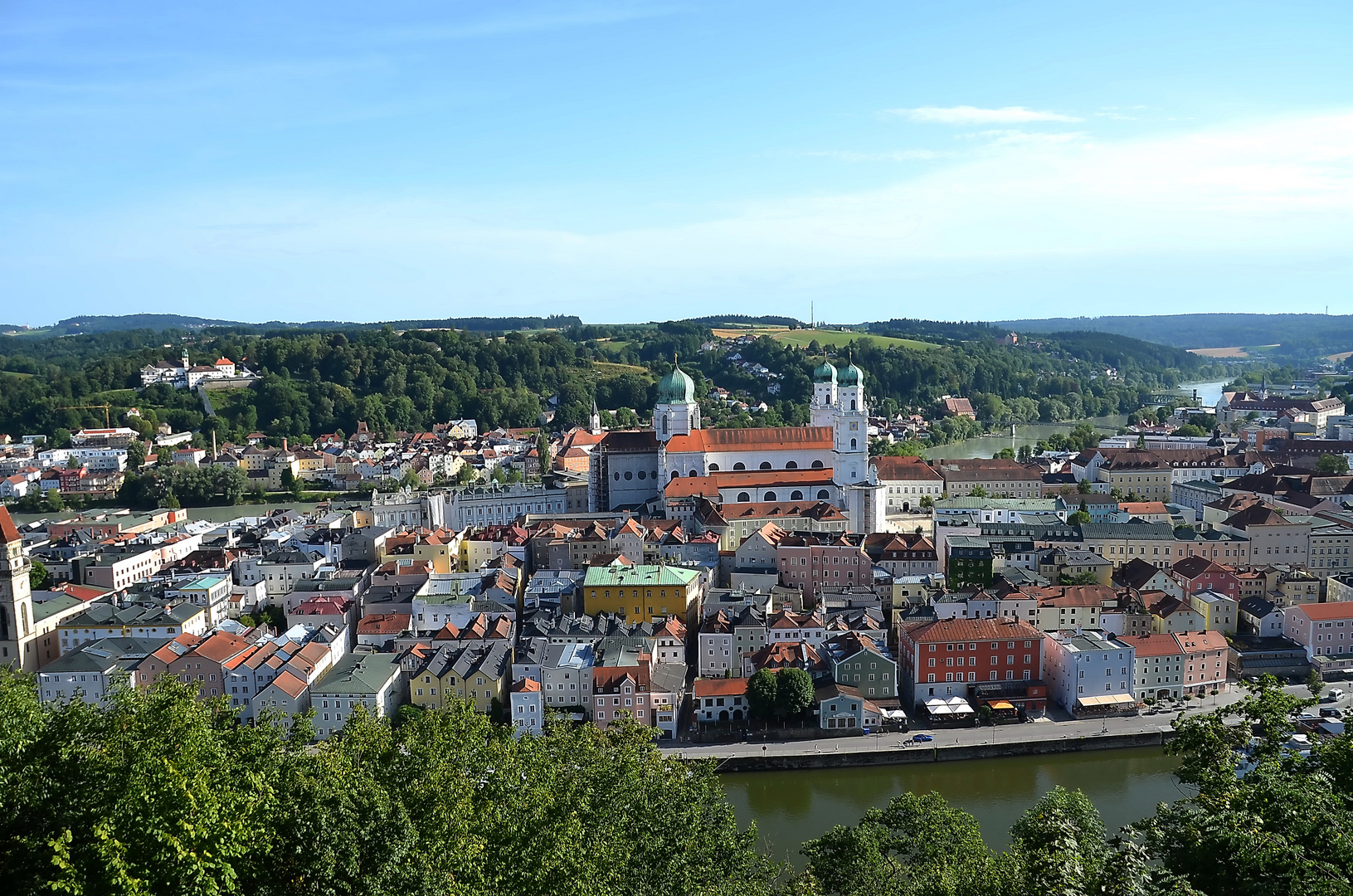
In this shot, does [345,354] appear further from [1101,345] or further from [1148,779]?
[1101,345]

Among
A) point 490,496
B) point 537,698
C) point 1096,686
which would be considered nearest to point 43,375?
point 490,496

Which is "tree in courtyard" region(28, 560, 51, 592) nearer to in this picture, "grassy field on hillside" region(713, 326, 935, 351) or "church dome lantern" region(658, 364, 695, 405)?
"church dome lantern" region(658, 364, 695, 405)

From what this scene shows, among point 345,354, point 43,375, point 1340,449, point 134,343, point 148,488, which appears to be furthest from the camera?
point 134,343

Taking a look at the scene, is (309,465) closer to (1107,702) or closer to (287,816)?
(1107,702)

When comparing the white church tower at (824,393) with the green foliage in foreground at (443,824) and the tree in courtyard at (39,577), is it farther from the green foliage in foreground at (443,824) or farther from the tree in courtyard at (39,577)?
the green foliage in foreground at (443,824)

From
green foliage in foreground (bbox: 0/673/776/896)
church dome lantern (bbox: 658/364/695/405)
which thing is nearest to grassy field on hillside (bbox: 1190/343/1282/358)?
church dome lantern (bbox: 658/364/695/405)

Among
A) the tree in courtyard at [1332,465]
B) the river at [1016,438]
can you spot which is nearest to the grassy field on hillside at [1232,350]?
the river at [1016,438]
